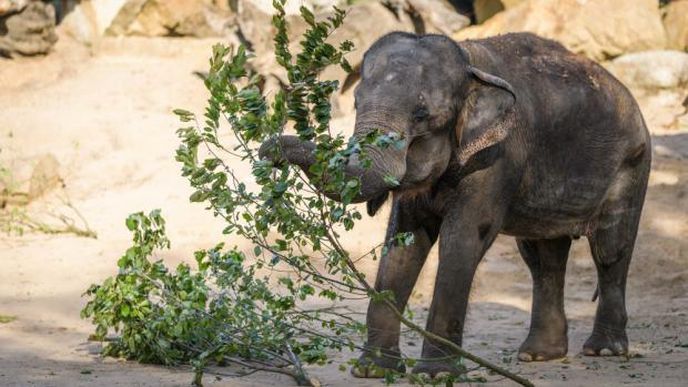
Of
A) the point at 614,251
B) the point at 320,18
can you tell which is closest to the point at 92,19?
the point at 320,18

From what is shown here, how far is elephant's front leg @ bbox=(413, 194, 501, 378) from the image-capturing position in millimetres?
7098

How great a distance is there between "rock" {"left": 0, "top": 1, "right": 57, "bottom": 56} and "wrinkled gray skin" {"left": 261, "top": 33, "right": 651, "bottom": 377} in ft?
33.8

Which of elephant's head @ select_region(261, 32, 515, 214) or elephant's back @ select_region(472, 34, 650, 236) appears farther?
elephant's back @ select_region(472, 34, 650, 236)

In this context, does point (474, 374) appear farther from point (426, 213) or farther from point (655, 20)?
point (655, 20)

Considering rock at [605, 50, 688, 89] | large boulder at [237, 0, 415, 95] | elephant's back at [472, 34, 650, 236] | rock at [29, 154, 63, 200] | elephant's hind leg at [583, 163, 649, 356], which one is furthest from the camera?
large boulder at [237, 0, 415, 95]

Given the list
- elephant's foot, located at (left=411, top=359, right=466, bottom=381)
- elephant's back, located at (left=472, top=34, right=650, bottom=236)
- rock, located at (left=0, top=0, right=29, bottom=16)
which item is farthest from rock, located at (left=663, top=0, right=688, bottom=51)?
elephant's foot, located at (left=411, top=359, right=466, bottom=381)

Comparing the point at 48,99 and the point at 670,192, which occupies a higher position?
the point at 48,99

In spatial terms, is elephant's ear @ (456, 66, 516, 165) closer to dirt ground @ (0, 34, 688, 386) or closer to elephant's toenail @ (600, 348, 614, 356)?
dirt ground @ (0, 34, 688, 386)

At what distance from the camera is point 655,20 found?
16.2m

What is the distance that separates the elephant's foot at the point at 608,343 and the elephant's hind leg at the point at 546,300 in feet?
0.58

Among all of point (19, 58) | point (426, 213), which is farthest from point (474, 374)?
point (19, 58)

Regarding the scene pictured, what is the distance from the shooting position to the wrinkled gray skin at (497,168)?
693cm

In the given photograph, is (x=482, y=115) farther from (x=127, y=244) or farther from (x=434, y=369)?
(x=127, y=244)

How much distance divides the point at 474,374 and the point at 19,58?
464 inches
